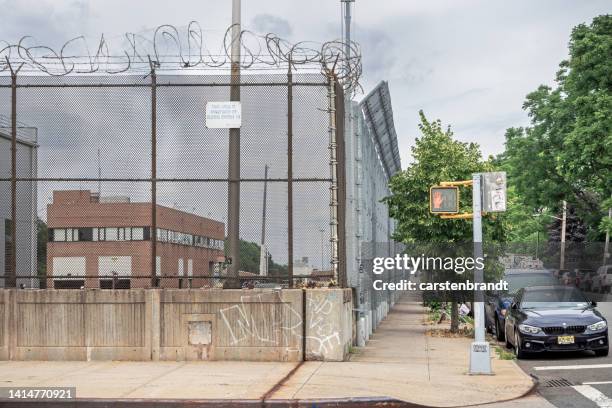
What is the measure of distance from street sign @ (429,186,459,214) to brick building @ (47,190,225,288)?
3842 millimetres

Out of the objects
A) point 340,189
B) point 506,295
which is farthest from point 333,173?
point 506,295

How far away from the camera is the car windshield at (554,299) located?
17812 millimetres

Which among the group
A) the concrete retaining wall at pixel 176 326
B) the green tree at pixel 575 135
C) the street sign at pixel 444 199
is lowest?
the concrete retaining wall at pixel 176 326

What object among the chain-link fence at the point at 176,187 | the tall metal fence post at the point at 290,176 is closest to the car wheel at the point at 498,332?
the chain-link fence at the point at 176,187

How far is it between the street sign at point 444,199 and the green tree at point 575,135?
900 inches

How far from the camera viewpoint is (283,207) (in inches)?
607

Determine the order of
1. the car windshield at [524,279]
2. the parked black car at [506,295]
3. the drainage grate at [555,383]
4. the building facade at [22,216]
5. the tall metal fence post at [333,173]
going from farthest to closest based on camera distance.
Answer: the car windshield at [524,279] < the parked black car at [506,295] < the building facade at [22,216] < the tall metal fence post at [333,173] < the drainage grate at [555,383]

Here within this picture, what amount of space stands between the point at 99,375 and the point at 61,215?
3697 millimetres

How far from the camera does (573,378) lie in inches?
545

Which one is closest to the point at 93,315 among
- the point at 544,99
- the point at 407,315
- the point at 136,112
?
the point at 136,112

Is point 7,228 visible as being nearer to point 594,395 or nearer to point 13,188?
point 13,188

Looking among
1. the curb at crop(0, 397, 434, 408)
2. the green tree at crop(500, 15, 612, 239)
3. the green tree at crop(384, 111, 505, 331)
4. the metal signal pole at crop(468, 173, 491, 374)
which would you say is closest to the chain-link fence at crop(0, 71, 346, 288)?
the metal signal pole at crop(468, 173, 491, 374)

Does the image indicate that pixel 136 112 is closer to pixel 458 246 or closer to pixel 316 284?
pixel 316 284

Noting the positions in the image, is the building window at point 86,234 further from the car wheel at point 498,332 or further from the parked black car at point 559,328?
the car wheel at point 498,332
